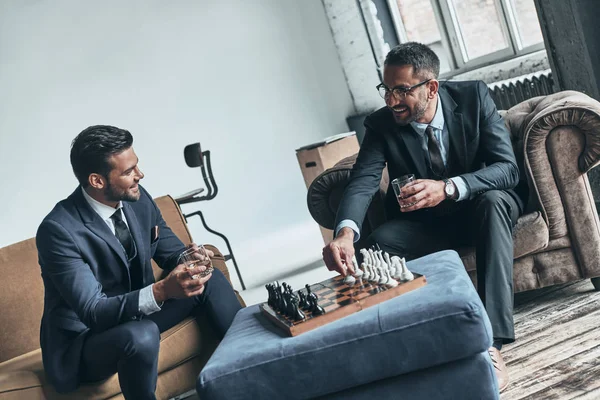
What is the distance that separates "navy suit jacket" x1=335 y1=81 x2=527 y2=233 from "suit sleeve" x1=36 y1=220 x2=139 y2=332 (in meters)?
0.79

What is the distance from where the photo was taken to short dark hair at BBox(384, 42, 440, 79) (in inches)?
101

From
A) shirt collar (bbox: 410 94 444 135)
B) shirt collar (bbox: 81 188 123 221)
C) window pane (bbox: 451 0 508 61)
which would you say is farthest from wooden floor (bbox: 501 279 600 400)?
window pane (bbox: 451 0 508 61)

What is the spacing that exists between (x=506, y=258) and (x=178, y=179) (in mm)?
4442

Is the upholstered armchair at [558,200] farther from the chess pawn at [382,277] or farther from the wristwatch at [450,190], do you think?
the chess pawn at [382,277]

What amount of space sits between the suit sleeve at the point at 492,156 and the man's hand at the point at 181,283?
97cm

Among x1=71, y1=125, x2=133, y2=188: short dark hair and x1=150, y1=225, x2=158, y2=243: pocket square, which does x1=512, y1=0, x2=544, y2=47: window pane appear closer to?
x1=150, y1=225, x2=158, y2=243: pocket square

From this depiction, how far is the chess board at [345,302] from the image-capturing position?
1864 millimetres

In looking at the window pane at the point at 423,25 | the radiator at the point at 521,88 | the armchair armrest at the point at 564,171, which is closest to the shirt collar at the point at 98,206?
the armchair armrest at the point at 564,171

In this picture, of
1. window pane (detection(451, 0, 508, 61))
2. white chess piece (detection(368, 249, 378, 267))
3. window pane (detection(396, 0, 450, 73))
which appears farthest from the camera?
window pane (detection(396, 0, 450, 73))

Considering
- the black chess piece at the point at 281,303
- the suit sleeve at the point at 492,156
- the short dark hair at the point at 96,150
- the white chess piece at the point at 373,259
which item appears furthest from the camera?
the suit sleeve at the point at 492,156

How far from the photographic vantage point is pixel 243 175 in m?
6.66

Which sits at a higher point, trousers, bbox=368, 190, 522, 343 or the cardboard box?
the cardboard box

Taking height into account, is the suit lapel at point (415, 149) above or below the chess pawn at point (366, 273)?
above

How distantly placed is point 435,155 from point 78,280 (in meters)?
1.31
